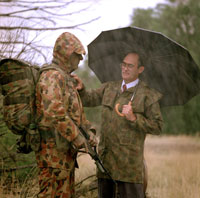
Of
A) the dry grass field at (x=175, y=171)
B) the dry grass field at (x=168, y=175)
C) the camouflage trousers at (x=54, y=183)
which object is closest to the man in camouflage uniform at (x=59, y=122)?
the camouflage trousers at (x=54, y=183)

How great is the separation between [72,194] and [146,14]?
43.2 feet

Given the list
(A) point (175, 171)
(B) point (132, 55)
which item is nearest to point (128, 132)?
(B) point (132, 55)

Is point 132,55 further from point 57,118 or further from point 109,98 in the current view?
point 57,118

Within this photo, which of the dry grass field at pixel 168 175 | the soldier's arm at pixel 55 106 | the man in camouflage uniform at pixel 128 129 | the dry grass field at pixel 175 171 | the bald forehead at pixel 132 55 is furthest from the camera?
the dry grass field at pixel 175 171

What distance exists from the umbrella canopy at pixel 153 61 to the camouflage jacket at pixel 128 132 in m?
0.25

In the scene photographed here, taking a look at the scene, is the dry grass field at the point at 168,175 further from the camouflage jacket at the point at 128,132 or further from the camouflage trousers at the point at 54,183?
the camouflage trousers at the point at 54,183

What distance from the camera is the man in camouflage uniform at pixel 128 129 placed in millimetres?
3227

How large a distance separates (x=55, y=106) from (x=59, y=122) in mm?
140

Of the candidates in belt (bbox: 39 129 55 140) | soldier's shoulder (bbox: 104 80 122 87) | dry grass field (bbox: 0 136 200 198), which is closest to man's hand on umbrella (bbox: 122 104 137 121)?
soldier's shoulder (bbox: 104 80 122 87)

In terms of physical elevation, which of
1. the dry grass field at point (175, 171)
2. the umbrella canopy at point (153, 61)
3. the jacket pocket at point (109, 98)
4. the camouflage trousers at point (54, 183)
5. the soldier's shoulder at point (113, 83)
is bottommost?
the dry grass field at point (175, 171)

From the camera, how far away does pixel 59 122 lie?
96.5 inches

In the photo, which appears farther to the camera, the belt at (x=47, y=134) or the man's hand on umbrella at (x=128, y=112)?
the man's hand on umbrella at (x=128, y=112)

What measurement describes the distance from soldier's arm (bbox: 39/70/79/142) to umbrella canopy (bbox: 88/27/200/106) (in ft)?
3.53

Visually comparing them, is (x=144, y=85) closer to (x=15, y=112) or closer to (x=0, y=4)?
(x=15, y=112)
